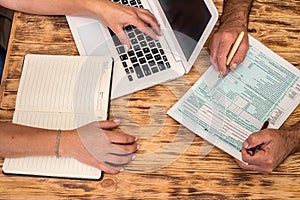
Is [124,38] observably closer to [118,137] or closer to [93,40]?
[93,40]

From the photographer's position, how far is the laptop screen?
1.07 m

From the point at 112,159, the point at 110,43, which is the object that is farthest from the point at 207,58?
the point at 112,159

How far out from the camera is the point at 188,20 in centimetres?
108

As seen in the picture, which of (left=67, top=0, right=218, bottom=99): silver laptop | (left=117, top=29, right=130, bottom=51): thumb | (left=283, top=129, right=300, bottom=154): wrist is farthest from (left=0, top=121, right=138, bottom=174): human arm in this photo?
(left=283, top=129, right=300, bottom=154): wrist

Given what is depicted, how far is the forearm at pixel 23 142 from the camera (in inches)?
39.5

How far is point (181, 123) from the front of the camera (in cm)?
107

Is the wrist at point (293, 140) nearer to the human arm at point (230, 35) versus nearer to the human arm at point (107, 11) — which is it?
the human arm at point (230, 35)

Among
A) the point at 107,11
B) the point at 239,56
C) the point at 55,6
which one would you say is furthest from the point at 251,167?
the point at 55,6

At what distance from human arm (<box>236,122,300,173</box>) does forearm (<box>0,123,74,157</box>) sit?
0.44 metres

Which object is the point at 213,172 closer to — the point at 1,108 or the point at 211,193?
the point at 211,193

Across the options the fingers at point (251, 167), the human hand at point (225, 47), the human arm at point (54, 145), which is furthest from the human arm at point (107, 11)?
the fingers at point (251, 167)

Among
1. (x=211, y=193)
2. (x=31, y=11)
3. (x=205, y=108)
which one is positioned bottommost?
(x=211, y=193)

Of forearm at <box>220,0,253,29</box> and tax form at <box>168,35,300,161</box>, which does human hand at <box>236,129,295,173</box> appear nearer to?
tax form at <box>168,35,300,161</box>

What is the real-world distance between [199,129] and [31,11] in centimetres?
52
